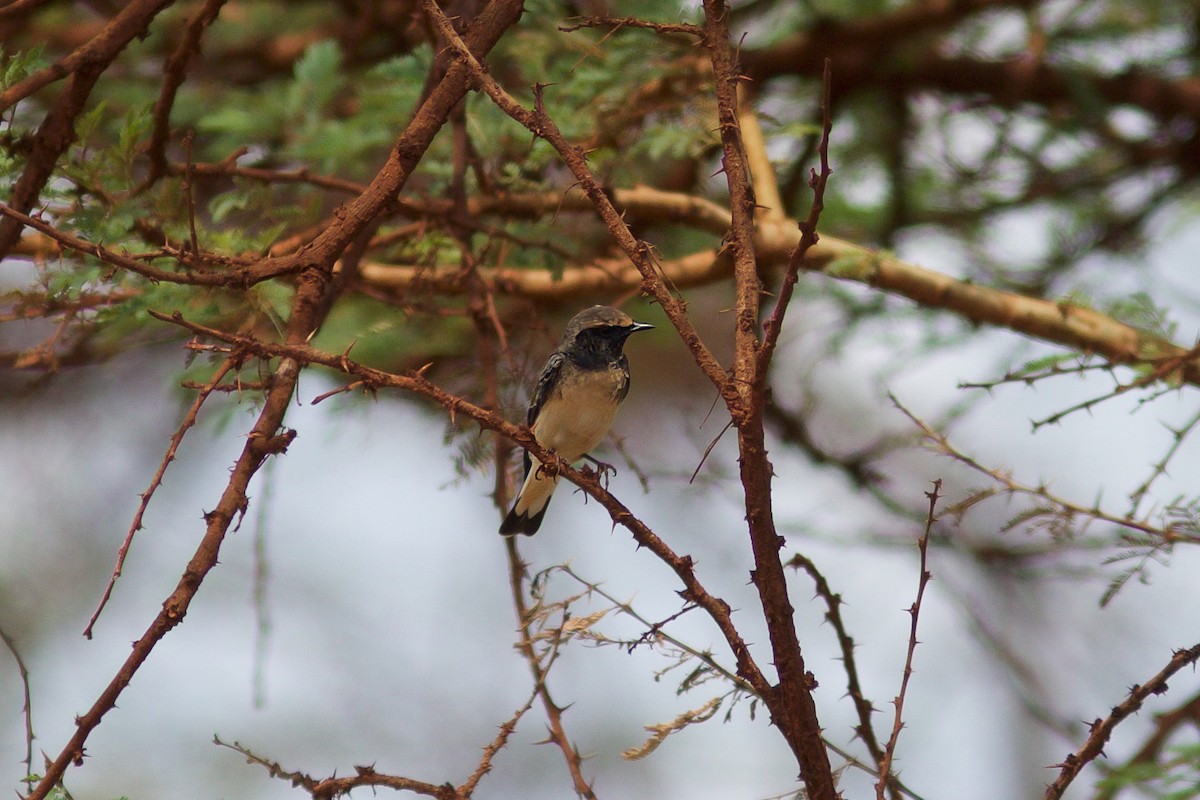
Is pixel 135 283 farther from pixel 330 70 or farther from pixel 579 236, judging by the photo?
pixel 579 236

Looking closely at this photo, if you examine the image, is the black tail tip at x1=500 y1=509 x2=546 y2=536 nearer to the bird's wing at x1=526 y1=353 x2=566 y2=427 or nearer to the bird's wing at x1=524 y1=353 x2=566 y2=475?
the bird's wing at x1=524 y1=353 x2=566 y2=475

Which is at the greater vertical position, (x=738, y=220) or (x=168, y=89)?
(x=168, y=89)

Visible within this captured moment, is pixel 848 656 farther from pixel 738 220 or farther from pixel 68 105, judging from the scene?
pixel 68 105

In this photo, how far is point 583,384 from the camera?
4.91 meters

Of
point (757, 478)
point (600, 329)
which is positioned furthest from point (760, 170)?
point (757, 478)

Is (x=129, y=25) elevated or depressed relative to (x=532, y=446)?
elevated

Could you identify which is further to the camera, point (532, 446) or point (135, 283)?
point (135, 283)

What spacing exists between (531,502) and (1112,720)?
3.23 metres

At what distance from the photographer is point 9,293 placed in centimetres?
365

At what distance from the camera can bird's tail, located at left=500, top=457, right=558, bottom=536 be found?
5.30 metres

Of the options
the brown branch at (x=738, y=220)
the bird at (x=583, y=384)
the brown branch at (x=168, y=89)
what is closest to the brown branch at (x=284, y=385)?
the brown branch at (x=738, y=220)

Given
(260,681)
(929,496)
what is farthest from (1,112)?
(929,496)

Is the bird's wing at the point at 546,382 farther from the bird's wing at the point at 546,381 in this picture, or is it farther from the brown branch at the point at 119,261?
the brown branch at the point at 119,261

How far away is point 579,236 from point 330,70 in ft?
4.63
